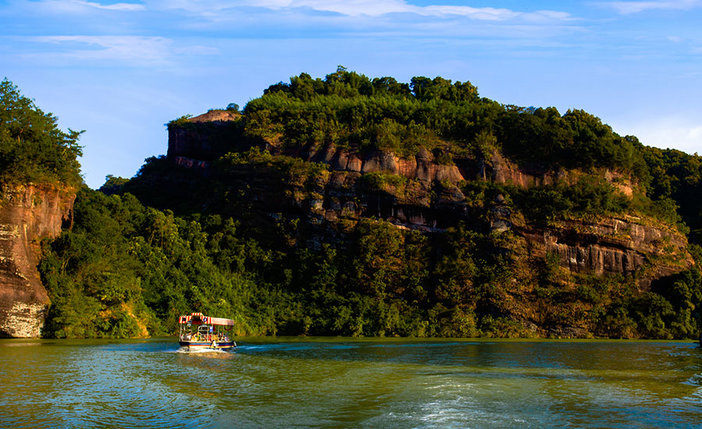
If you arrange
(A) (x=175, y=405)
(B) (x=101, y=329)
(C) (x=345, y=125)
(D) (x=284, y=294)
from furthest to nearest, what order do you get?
(C) (x=345, y=125), (D) (x=284, y=294), (B) (x=101, y=329), (A) (x=175, y=405)

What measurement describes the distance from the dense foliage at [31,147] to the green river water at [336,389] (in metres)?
15.2

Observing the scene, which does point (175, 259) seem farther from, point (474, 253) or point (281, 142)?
point (474, 253)

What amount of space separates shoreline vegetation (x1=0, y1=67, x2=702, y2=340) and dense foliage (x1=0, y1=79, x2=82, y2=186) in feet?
0.98

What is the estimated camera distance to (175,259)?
2372 inches

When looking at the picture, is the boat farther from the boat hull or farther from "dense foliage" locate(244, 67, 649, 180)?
"dense foliage" locate(244, 67, 649, 180)

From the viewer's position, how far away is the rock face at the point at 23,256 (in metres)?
41.3

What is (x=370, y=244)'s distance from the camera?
2530 inches

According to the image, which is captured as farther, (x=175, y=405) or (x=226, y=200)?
(x=226, y=200)

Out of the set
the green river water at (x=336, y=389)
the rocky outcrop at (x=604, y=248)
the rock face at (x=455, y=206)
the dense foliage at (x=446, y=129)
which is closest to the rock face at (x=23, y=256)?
the green river water at (x=336, y=389)

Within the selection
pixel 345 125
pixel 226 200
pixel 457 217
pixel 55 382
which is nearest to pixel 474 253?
pixel 457 217

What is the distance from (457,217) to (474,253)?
4.81m

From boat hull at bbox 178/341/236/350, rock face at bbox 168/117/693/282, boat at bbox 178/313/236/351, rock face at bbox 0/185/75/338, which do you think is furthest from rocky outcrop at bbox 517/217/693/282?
rock face at bbox 0/185/75/338

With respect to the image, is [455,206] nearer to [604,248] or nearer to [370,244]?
[370,244]

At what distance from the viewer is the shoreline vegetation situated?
53.2 metres
